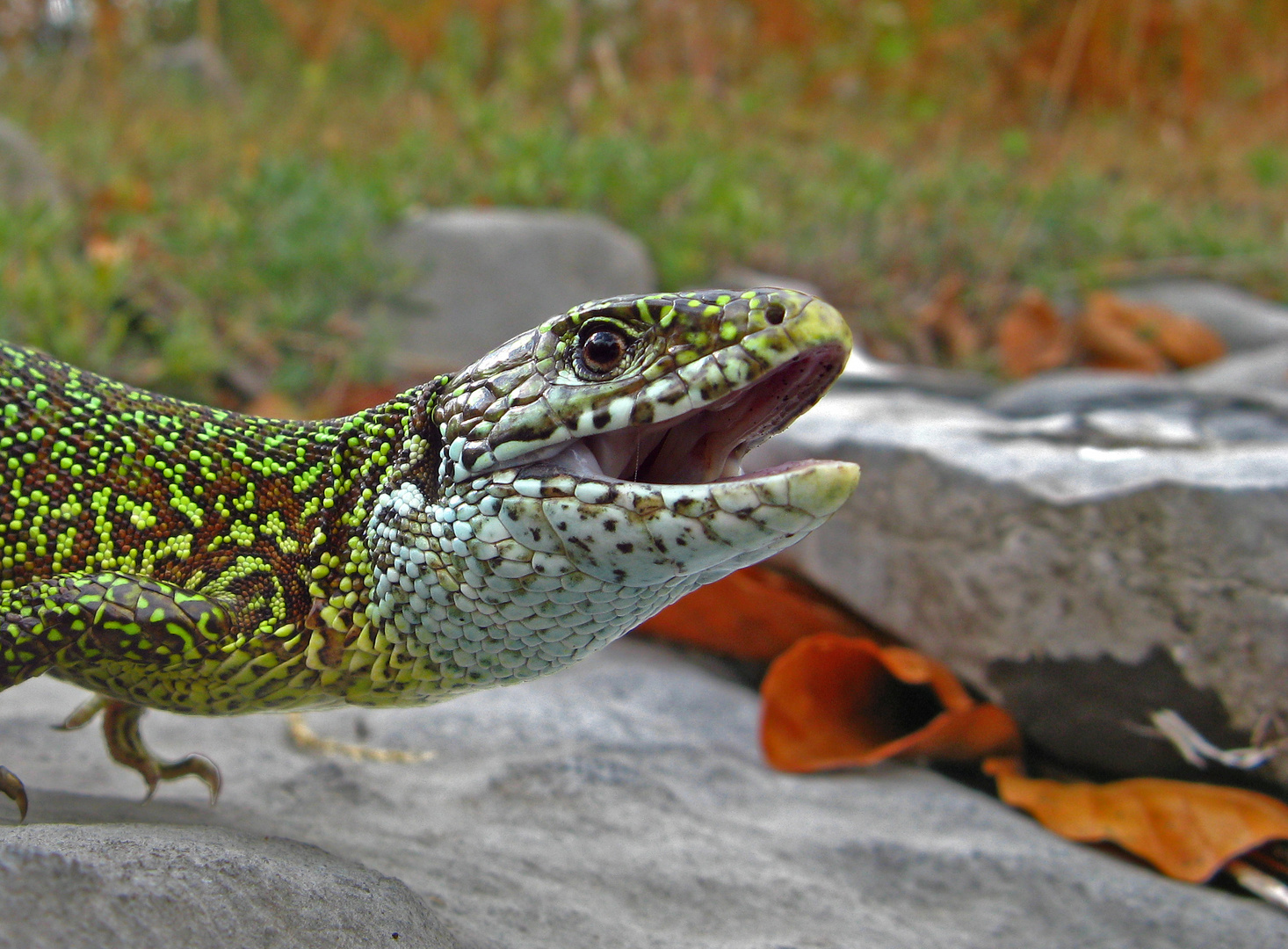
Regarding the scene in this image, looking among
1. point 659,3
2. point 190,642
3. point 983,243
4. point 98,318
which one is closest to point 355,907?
point 190,642

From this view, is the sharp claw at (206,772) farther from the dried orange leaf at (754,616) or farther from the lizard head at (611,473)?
the dried orange leaf at (754,616)

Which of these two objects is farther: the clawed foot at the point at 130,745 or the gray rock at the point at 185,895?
the clawed foot at the point at 130,745

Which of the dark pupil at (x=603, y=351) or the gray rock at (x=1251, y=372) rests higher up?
the dark pupil at (x=603, y=351)

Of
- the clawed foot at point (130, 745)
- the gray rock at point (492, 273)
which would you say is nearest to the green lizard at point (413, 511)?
the clawed foot at point (130, 745)

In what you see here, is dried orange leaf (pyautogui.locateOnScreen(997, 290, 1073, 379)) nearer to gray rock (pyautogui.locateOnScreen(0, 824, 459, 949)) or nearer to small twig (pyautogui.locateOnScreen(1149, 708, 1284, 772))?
small twig (pyautogui.locateOnScreen(1149, 708, 1284, 772))

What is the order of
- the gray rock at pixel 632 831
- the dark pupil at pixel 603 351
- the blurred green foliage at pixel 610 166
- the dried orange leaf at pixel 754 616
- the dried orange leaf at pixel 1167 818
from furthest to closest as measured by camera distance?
the blurred green foliage at pixel 610 166 → the dried orange leaf at pixel 754 616 → the dried orange leaf at pixel 1167 818 → the gray rock at pixel 632 831 → the dark pupil at pixel 603 351

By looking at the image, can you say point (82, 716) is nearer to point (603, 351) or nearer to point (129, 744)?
point (129, 744)
